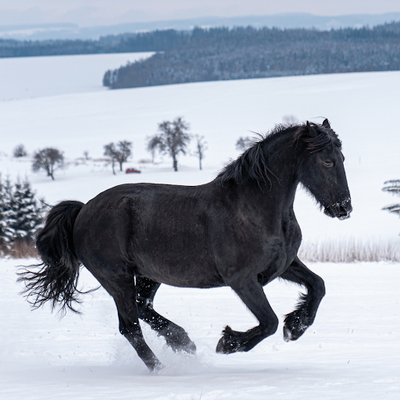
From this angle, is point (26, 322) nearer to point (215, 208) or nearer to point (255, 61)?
point (215, 208)

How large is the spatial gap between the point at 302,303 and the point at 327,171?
1.11 meters

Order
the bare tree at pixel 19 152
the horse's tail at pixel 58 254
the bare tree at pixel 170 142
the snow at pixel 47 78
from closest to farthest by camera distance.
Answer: the horse's tail at pixel 58 254 → the bare tree at pixel 170 142 → the bare tree at pixel 19 152 → the snow at pixel 47 78

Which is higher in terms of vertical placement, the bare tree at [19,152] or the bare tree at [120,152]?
the bare tree at [120,152]

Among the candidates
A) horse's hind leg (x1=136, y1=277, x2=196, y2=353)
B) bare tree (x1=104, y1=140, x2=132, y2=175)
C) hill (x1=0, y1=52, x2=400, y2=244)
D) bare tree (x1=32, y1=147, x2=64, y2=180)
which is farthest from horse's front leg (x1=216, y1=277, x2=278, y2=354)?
bare tree (x1=32, y1=147, x2=64, y2=180)

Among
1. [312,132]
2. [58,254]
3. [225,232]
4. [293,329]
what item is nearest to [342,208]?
[312,132]

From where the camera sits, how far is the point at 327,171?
161 inches

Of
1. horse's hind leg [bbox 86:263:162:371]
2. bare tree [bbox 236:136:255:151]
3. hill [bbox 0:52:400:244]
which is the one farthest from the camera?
hill [bbox 0:52:400:244]

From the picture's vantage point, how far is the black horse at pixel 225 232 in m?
4.11

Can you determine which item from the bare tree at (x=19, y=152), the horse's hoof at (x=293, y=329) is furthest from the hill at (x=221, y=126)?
the horse's hoof at (x=293, y=329)

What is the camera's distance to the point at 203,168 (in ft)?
169

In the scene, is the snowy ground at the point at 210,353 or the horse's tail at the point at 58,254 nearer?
the snowy ground at the point at 210,353

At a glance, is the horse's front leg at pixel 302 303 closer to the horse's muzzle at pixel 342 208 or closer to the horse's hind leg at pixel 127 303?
the horse's muzzle at pixel 342 208

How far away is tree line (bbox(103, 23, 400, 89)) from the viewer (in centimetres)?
14800

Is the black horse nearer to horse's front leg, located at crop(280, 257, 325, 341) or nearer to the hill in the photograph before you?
horse's front leg, located at crop(280, 257, 325, 341)
